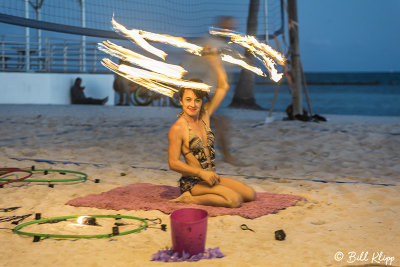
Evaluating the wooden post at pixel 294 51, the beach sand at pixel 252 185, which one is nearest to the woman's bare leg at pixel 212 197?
the beach sand at pixel 252 185

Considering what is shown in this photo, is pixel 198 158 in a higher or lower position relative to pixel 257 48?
lower

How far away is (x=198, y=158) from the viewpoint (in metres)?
4.22

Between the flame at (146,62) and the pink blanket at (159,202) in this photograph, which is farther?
the pink blanket at (159,202)

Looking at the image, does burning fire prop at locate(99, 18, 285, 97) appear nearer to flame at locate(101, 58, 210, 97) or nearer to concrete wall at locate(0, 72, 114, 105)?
flame at locate(101, 58, 210, 97)

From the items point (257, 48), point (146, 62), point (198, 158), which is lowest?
point (198, 158)

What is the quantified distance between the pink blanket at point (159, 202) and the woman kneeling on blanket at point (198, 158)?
88mm

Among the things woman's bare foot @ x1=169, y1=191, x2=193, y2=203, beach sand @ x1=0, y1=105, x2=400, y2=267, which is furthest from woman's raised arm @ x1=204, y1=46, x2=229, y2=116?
beach sand @ x1=0, y1=105, x2=400, y2=267

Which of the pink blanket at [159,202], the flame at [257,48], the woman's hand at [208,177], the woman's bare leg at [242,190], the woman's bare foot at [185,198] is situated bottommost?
the pink blanket at [159,202]

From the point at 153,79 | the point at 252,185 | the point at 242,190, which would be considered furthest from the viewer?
the point at 252,185

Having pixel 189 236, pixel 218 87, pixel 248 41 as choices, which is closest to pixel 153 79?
pixel 218 87

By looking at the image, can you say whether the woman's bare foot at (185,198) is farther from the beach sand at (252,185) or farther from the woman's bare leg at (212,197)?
the beach sand at (252,185)

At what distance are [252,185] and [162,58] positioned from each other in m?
1.95

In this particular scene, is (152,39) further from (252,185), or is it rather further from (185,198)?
(252,185)

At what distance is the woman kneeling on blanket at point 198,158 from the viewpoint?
4.06 metres
